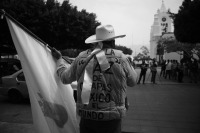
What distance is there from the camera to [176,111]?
5309 millimetres

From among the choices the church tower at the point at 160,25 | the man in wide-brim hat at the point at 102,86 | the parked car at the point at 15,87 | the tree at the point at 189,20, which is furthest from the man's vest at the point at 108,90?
the church tower at the point at 160,25

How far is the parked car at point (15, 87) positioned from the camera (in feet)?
22.0

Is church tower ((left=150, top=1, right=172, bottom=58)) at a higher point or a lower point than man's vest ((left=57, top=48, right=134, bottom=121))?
higher

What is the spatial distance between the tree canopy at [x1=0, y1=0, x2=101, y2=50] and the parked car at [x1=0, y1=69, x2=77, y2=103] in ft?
32.2

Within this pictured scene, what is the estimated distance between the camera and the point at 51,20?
52.3 feet

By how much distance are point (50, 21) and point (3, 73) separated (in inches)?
258

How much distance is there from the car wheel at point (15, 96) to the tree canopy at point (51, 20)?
1005cm

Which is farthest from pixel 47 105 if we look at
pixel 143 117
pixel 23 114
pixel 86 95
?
pixel 23 114

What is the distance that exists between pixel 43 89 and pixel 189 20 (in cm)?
1282

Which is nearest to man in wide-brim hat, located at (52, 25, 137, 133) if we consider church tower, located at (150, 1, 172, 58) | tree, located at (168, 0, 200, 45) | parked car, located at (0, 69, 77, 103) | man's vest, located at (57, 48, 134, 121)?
man's vest, located at (57, 48, 134, 121)

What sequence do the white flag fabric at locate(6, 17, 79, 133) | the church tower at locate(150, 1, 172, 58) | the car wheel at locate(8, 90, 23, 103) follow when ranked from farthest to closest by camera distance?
the church tower at locate(150, 1, 172, 58) → the car wheel at locate(8, 90, 23, 103) → the white flag fabric at locate(6, 17, 79, 133)

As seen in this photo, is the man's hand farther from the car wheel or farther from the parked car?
the car wheel

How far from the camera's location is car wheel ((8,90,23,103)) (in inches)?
271

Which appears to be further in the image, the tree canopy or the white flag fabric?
the tree canopy
